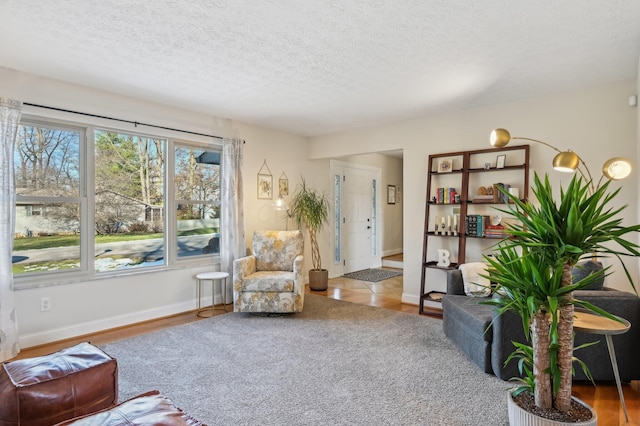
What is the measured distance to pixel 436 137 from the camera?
4.57 meters

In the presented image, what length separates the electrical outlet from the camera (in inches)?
131

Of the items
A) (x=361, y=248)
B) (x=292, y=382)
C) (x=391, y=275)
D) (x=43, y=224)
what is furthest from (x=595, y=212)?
(x=361, y=248)

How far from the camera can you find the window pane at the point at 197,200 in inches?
176

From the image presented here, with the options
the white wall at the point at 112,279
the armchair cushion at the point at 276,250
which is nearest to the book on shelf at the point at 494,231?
the armchair cushion at the point at 276,250

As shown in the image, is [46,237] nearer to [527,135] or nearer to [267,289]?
[267,289]

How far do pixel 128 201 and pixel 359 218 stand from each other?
4.33 m

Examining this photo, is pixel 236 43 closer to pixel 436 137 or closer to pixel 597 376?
pixel 436 137

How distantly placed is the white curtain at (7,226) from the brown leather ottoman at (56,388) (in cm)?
156

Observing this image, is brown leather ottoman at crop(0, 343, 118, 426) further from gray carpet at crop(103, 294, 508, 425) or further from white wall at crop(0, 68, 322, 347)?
white wall at crop(0, 68, 322, 347)

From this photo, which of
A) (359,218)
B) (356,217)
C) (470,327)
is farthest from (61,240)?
(359,218)

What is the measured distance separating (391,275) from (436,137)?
3.02m

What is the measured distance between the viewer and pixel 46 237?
11.3ft

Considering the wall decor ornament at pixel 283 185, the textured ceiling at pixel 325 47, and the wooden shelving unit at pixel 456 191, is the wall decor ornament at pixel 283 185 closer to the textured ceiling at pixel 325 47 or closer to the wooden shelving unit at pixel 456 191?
the textured ceiling at pixel 325 47

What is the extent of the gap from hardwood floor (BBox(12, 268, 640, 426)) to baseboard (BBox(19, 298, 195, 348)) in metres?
0.06
